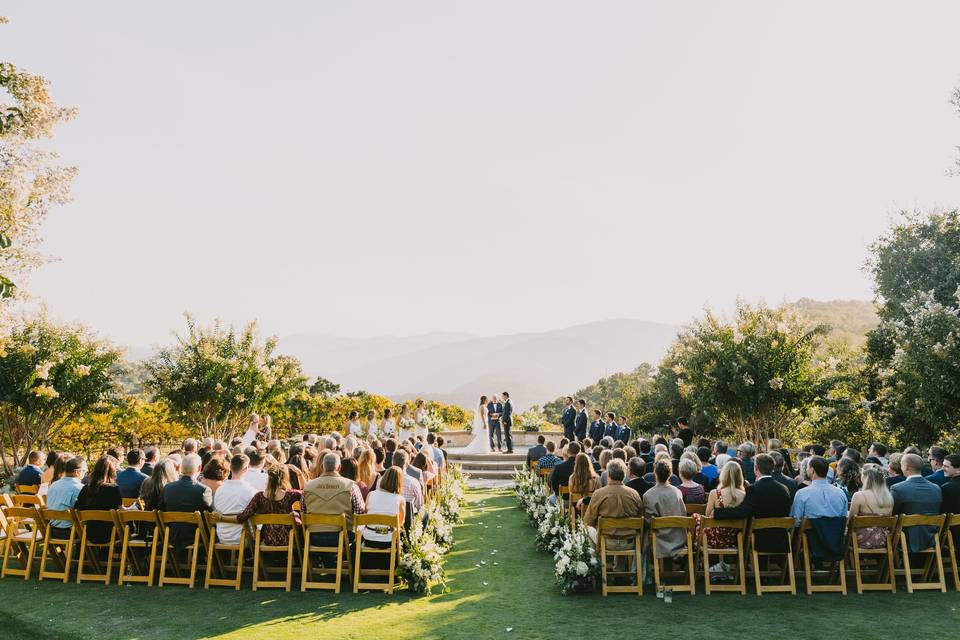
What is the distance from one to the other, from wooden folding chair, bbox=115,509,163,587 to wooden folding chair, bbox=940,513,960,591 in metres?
8.81

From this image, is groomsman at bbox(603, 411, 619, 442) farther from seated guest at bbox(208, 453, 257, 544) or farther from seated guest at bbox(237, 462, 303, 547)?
seated guest at bbox(208, 453, 257, 544)

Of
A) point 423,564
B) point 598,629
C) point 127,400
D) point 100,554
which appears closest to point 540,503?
point 423,564

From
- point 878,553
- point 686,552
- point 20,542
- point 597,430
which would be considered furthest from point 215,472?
point 597,430

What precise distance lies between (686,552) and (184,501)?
581 cm

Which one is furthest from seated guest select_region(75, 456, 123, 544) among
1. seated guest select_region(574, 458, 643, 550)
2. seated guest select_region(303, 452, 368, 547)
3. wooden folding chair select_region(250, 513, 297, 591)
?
seated guest select_region(574, 458, 643, 550)

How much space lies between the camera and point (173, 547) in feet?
24.3

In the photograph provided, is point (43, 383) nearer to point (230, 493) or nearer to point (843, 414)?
point (230, 493)

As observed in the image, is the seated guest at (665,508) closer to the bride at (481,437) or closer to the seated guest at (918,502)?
the seated guest at (918,502)

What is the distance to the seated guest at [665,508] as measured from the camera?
23.1 feet

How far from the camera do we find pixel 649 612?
642 cm

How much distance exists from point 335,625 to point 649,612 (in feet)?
10.3

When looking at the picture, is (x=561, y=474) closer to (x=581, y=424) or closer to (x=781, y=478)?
(x=781, y=478)

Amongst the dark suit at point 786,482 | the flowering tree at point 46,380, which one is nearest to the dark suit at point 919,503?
the dark suit at point 786,482

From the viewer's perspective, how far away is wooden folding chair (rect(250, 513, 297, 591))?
701cm
